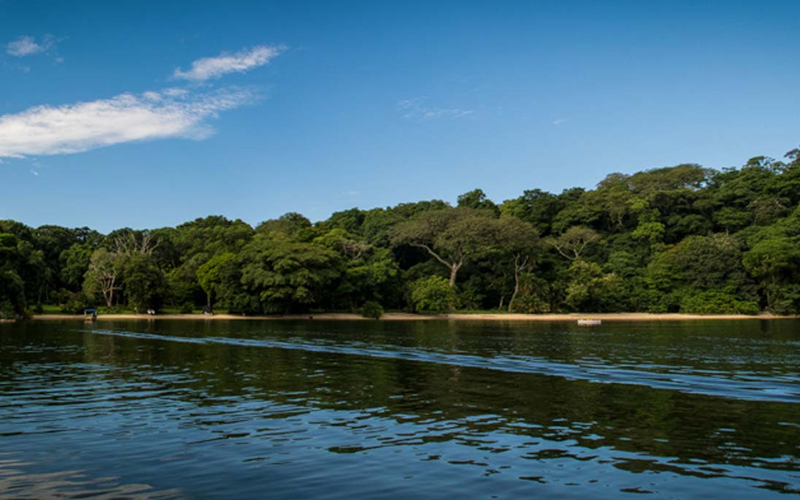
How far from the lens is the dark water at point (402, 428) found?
8.70 m

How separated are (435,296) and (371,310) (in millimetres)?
8871

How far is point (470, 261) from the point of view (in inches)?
3509

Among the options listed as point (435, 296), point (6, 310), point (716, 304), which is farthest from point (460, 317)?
point (6, 310)

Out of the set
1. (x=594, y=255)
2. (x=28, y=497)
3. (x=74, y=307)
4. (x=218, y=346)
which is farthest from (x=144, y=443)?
(x=594, y=255)

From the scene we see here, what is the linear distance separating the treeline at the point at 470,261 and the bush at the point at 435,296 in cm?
19

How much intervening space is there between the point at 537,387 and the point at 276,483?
1121cm

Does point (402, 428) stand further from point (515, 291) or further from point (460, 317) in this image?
point (515, 291)

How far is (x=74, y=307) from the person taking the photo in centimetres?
7638

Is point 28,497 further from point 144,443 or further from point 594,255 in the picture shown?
point 594,255

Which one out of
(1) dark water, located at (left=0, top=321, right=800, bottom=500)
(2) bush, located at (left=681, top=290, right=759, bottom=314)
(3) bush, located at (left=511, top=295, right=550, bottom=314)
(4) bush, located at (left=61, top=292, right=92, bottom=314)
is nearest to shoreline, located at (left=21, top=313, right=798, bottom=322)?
(2) bush, located at (left=681, top=290, right=759, bottom=314)

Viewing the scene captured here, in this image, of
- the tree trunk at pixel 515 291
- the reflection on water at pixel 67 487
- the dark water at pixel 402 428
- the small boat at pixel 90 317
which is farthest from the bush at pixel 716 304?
the reflection on water at pixel 67 487

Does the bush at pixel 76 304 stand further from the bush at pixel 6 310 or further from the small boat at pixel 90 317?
the bush at pixel 6 310

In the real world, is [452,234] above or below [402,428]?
above

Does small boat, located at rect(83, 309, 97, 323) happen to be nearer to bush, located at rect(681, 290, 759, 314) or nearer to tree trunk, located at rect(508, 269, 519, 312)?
tree trunk, located at rect(508, 269, 519, 312)
